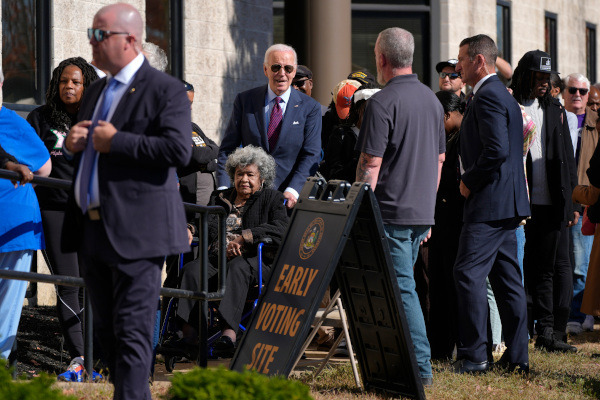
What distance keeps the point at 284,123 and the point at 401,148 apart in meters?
1.88

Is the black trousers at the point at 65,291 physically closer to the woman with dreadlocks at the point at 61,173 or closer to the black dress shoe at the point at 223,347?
the woman with dreadlocks at the point at 61,173

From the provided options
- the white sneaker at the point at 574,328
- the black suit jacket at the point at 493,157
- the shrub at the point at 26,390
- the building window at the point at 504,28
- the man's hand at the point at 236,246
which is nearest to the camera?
the shrub at the point at 26,390

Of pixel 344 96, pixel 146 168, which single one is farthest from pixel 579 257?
pixel 146 168

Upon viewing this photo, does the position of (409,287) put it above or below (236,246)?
below

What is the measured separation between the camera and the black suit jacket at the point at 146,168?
491cm

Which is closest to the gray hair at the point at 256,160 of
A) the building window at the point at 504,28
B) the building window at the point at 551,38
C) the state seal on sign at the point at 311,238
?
the state seal on sign at the point at 311,238

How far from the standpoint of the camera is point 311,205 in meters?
6.67

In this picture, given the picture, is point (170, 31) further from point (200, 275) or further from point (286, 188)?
point (200, 275)

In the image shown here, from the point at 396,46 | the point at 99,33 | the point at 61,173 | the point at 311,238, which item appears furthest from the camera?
the point at 61,173

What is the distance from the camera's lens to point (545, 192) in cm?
909

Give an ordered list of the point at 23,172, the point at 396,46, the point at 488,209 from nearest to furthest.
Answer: the point at 23,172
the point at 396,46
the point at 488,209

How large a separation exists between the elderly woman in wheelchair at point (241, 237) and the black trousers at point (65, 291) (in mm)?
978

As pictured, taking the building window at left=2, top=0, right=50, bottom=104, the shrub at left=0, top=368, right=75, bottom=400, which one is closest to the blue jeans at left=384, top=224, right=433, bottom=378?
the shrub at left=0, top=368, right=75, bottom=400

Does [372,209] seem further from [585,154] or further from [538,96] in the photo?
[585,154]
